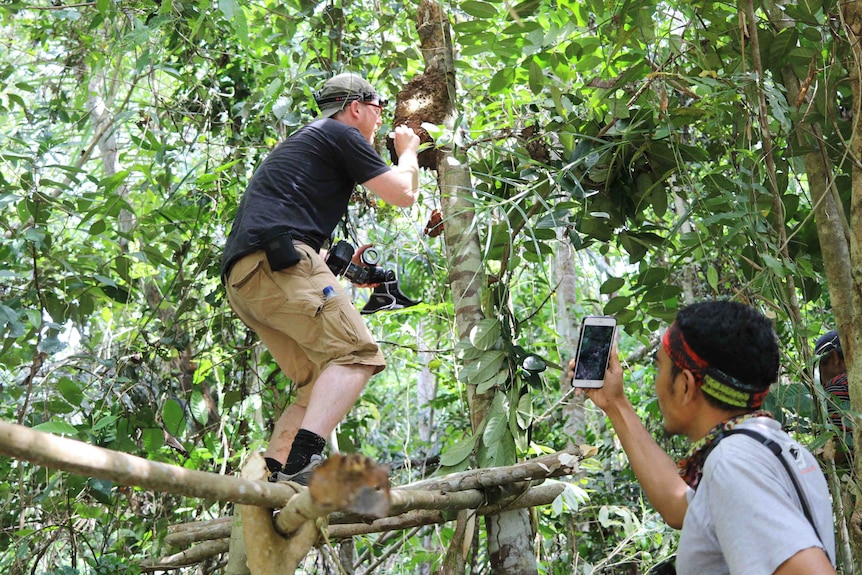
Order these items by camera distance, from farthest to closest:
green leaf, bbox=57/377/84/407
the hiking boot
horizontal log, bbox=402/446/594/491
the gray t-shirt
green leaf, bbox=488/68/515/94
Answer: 1. green leaf, bbox=57/377/84/407
2. green leaf, bbox=488/68/515/94
3. horizontal log, bbox=402/446/594/491
4. the hiking boot
5. the gray t-shirt

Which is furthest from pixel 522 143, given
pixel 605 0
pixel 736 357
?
pixel 736 357

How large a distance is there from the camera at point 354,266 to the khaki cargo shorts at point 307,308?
189 mm

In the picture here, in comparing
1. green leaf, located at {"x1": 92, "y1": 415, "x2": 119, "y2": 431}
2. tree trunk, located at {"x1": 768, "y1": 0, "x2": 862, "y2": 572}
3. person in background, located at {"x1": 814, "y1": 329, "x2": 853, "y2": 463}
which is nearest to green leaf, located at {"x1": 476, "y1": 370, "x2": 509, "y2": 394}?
tree trunk, located at {"x1": 768, "y1": 0, "x2": 862, "y2": 572}

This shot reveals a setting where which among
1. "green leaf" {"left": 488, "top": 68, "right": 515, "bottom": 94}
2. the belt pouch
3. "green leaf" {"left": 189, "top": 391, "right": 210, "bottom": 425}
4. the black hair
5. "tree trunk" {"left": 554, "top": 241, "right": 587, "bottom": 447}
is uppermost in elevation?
the black hair

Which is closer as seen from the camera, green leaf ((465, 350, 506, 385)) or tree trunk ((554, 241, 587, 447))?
green leaf ((465, 350, 506, 385))

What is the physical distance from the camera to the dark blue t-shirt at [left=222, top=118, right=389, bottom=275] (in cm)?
289

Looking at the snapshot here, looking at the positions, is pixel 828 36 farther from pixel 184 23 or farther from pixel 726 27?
pixel 184 23

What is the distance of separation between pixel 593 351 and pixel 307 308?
0.99 m

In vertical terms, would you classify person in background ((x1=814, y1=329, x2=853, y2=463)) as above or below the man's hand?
below

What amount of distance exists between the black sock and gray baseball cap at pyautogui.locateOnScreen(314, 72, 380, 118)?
51.8 inches

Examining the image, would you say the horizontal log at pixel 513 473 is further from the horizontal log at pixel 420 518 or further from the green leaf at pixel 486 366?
the green leaf at pixel 486 366

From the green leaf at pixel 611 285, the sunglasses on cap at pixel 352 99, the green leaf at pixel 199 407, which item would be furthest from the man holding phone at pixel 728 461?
the green leaf at pixel 199 407

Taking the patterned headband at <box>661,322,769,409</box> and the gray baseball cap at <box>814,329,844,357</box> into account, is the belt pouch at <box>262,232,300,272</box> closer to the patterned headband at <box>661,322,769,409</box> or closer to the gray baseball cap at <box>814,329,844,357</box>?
the patterned headband at <box>661,322,769,409</box>

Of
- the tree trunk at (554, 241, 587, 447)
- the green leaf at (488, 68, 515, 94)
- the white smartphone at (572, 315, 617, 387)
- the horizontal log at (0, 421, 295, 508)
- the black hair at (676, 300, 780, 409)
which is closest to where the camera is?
the horizontal log at (0, 421, 295, 508)
